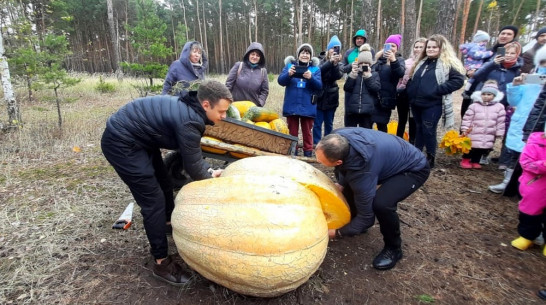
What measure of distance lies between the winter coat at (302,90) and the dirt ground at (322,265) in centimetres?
219

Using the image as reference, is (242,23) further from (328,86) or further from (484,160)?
(484,160)

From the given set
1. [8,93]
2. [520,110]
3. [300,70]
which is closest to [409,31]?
[520,110]

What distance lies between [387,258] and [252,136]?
2007 millimetres

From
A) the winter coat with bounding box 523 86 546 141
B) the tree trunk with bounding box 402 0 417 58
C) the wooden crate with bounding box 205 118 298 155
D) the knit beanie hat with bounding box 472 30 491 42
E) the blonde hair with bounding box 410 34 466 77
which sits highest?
the tree trunk with bounding box 402 0 417 58

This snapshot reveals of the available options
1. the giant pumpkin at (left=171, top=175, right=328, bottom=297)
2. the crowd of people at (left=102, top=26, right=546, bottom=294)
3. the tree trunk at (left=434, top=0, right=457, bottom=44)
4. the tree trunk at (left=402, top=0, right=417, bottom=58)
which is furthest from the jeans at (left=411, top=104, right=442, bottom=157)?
the tree trunk at (left=402, top=0, right=417, bottom=58)

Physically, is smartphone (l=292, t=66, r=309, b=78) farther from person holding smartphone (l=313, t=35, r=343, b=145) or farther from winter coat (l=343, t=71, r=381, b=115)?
winter coat (l=343, t=71, r=381, b=115)

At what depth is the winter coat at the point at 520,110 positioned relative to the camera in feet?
13.1

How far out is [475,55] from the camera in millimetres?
6098

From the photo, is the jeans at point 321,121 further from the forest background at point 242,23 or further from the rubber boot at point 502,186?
the forest background at point 242,23

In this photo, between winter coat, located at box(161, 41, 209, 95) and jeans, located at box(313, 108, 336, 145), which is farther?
jeans, located at box(313, 108, 336, 145)

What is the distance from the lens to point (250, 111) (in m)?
4.26

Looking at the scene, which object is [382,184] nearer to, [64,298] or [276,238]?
[276,238]

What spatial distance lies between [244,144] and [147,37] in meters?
6.13

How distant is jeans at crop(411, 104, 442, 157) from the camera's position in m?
4.66
